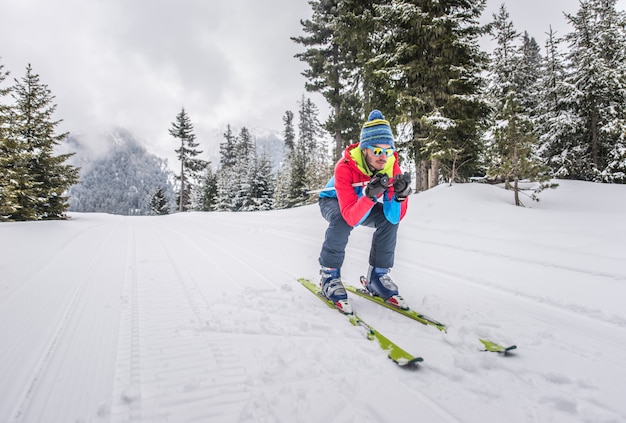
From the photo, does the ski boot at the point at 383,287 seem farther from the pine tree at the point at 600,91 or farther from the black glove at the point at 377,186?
the pine tree at the point at 600,91

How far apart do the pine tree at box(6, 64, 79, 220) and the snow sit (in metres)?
15.8

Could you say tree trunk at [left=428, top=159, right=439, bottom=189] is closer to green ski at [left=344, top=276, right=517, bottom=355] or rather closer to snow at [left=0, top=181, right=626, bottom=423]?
snow at [left=0, top=181, right=626, bottom=423]

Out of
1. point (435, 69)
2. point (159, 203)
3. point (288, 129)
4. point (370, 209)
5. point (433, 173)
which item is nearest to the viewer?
point (370, 209)

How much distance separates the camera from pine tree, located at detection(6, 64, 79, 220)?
14969 millimetres

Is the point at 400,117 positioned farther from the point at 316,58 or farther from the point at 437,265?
the point at 316,58

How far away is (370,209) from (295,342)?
1.31 m

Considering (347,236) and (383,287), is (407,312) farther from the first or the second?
(347,236)

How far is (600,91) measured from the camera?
16.8m

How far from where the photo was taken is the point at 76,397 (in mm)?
1359

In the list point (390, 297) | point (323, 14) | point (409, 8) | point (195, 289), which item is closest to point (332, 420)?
point (390, 297)

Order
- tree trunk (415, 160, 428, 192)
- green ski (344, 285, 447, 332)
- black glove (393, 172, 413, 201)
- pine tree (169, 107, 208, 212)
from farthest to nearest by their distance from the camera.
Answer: pine tree (169, 107, 208, 212) → tree trunk (415, 160, 428, 192) → black glove (393, 172, 413, 201) → green ski (344, 285, 447, 332)

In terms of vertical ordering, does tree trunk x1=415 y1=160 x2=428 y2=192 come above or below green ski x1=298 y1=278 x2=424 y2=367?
above

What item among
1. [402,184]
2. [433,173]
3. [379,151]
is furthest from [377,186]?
[433,173]

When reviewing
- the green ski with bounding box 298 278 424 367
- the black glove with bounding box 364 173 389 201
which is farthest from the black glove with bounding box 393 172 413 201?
the green ski with bounding box 298 278 424 367
